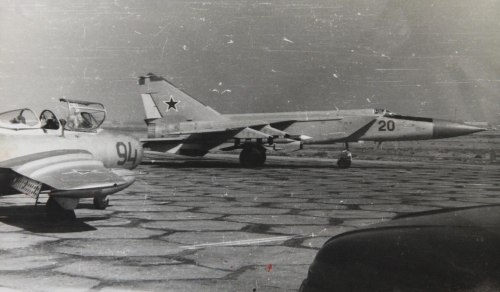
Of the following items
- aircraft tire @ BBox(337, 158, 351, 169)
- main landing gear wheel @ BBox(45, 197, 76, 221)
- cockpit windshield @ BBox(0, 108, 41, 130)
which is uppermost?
cockpit windshield @ BBox(0, 108, 41, 130)

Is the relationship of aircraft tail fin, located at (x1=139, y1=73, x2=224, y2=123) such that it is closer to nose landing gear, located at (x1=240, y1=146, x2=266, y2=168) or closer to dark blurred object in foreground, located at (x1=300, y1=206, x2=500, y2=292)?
nose landing gear, located at (x1=240, y1=146, x2=266, y2=168)

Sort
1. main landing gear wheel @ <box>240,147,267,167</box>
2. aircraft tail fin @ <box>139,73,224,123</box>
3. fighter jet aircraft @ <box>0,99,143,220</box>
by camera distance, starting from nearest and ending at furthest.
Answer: fighter jet aircraft @ <box>0,99,143,220</box> < main landing gear wheel @ <box>240,147,267,167</box> < aircraft tail fin @ <box>139,73,224,123</box>

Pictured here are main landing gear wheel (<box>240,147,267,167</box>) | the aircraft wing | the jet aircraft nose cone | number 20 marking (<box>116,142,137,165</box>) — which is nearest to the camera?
the aircraft wing

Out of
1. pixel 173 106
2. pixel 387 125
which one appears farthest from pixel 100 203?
pixel 387 125

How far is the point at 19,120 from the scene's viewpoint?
23.7ft

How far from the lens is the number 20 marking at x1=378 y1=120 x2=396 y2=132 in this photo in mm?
19375

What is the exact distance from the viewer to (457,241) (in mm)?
1895

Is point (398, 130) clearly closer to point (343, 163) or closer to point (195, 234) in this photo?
point (343, 163)

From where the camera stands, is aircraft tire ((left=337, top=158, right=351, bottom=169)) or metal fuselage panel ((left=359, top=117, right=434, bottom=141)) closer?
aircraft tire ((left=337, top=158, right=351, bottom=169))

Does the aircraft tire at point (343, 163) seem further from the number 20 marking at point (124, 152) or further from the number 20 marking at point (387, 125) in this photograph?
the number 20 marking at point (124, 152)

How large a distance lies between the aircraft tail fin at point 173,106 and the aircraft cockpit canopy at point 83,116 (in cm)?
1294

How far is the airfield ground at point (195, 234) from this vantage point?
4066 mm

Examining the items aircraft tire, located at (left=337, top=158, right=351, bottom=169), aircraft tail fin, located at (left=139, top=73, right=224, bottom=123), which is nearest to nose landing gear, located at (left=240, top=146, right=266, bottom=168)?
aircraft tail fin, located at (left=139, top=73, right=224, bottom=123)

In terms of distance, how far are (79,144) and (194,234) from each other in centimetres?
308
